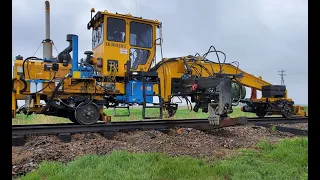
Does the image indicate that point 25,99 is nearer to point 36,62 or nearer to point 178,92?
point 36,62

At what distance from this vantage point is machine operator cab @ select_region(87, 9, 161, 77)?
9.92 meters

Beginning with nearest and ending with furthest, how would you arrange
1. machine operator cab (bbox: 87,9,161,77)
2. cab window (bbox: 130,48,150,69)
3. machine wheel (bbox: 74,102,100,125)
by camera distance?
machine wheel (bbox: 74,102,100,125)
machine operator cab (bbox: 87,9,161,77)
cab window (bbox: 130,48,150,69)

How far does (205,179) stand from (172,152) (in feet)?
5.61

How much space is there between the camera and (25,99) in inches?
336

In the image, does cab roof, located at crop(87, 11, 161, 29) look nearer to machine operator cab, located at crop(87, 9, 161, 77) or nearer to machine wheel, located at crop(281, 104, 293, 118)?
machine operator cab, located at crop(87, 9, 161, 77)

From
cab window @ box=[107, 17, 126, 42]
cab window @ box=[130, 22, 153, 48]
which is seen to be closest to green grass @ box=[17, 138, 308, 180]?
cab window @ box=[107, 17, 126, 42]

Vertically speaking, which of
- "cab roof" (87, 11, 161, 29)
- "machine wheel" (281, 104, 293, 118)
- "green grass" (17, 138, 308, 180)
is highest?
"cab roof" (87, 11, 161, 29)

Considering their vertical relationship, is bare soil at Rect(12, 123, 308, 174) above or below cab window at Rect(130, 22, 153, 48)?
below

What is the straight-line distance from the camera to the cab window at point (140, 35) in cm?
1040

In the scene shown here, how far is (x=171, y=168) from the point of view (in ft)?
14.1

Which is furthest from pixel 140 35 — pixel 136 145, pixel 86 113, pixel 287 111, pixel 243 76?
pixel 287 111

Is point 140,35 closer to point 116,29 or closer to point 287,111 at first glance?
point 116,29
